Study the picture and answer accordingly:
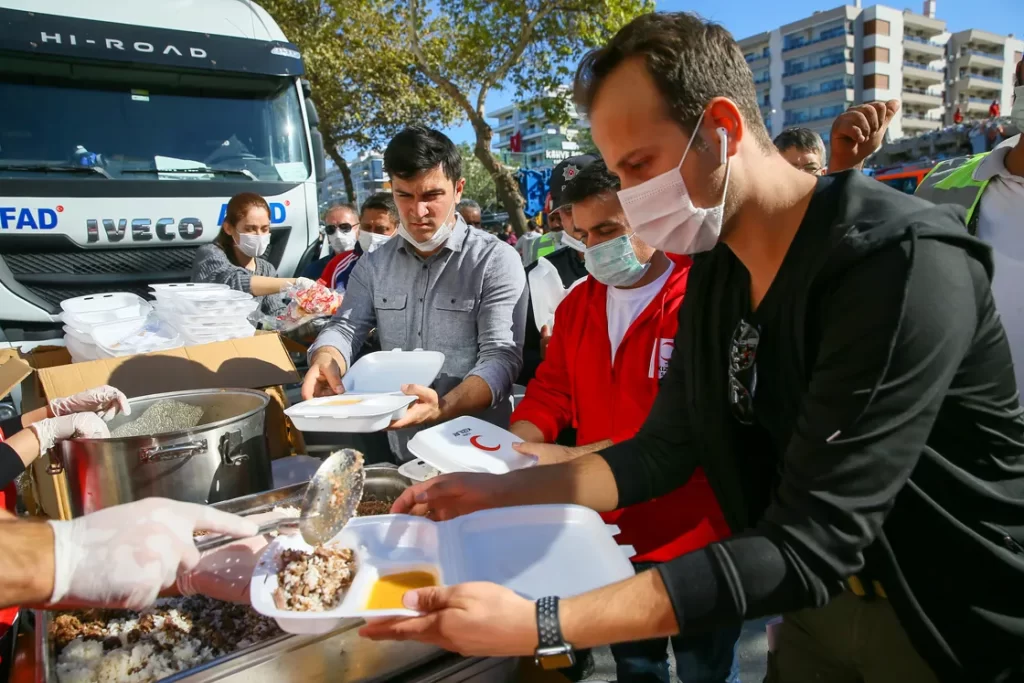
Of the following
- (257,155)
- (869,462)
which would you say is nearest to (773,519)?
(869,462)

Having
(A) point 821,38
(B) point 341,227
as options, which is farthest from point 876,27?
(B) point 341,227

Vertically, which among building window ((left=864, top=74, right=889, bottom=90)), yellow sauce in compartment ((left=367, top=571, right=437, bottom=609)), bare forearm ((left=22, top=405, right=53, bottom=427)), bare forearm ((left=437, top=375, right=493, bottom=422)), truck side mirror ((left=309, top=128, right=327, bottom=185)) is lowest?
yellow sauce in compartment ((left=367, top=571, right=437, bottom=609))

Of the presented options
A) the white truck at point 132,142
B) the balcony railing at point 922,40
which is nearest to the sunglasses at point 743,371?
the white truck at point 132,142

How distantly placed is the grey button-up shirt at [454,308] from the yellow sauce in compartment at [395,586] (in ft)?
4.24

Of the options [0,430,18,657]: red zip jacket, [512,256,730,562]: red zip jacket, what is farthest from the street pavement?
[0,430,18,657]: red zip jacket

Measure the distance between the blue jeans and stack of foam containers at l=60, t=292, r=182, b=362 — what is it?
2183 mm

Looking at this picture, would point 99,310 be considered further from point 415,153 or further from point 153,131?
point 153,131

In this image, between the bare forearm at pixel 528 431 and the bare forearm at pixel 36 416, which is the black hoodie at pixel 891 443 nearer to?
the bare forearm at pixel 528 431

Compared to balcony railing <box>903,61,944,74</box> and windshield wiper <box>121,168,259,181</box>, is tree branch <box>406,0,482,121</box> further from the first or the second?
balcony railing <box>903,61,944,74</box>

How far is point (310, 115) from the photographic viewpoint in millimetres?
5867

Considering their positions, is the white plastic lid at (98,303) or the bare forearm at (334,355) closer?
the bare forearm at (334,355)

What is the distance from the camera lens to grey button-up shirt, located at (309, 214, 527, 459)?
2.64 m

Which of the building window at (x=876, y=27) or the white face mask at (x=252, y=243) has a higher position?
the building window at (x=876, y=27)

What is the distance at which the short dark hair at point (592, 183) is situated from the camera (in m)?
2.16
